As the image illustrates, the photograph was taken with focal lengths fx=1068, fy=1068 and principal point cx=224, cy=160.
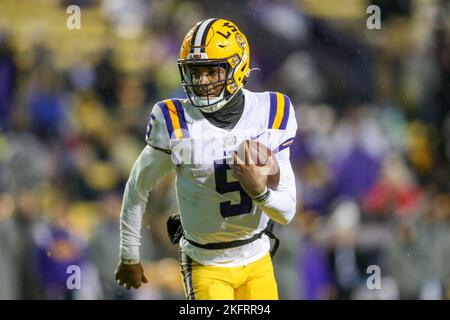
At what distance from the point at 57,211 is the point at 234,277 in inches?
125

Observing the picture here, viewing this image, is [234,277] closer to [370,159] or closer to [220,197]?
[220,197]

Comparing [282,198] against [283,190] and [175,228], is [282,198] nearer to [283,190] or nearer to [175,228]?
[283,190]

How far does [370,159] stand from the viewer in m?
7.71

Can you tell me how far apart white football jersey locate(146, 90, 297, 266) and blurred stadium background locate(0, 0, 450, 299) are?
83.6 inches

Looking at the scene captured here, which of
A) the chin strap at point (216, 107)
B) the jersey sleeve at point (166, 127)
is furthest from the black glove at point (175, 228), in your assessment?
the chin strap at point (216, 107)

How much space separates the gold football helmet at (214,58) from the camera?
4176 millimetres

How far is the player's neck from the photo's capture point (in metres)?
4.23

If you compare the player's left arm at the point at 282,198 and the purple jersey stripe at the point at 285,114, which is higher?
the purple jersey stripe at the point at 285,114

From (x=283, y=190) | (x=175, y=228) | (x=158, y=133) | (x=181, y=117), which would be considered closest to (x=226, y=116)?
(x=181, y=117)

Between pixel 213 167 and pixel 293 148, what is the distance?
3211 mm

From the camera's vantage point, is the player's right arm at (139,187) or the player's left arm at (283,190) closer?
the player's left arm at (283,190)

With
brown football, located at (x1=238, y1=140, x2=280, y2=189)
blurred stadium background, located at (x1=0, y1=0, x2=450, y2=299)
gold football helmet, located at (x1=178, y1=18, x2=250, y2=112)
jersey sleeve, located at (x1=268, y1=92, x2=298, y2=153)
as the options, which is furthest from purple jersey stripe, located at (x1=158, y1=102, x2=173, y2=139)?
blurred stadium background, located at (x1=0, y1=0, x2=450, y2=299)

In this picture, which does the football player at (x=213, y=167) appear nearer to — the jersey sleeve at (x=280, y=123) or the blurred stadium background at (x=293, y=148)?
the jersey sleeve at (x=280, y=123)

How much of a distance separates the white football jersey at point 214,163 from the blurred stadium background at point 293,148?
2124mm
